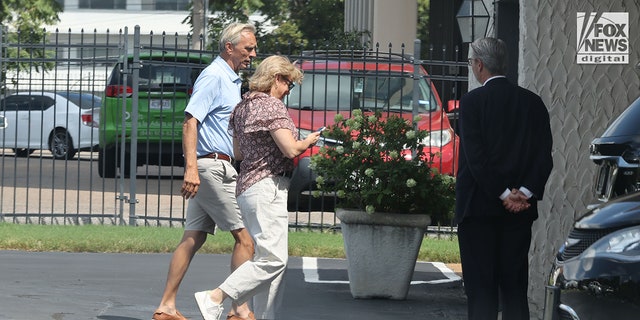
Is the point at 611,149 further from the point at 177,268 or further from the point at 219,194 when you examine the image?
the point at 177,268

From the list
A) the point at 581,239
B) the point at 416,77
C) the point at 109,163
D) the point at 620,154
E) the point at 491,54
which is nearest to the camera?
the point at 581,239

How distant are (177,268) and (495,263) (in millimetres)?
2011

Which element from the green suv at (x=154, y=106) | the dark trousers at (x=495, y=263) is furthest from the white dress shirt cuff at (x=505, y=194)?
the green suv at (x=154, y=106)

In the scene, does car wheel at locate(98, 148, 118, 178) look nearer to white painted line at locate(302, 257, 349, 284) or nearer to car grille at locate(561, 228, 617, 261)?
white painted line at locate(302, 257, 349, 284)

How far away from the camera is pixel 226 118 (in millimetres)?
8188

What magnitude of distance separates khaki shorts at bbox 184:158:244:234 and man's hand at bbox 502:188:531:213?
1.81 meters

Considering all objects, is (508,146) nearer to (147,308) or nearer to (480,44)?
(480,44)

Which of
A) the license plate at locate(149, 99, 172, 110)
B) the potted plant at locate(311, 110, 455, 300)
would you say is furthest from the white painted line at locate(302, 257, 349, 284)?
the license plate at locate(149, 99, 172, 110)

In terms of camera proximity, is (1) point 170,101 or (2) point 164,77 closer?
(1) point 170,101

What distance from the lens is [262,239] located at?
7738mm

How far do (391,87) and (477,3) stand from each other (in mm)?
1303

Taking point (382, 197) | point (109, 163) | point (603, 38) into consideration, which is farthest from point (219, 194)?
point (109, 163)

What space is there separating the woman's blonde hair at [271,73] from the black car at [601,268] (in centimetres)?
263

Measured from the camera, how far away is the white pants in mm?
7738
